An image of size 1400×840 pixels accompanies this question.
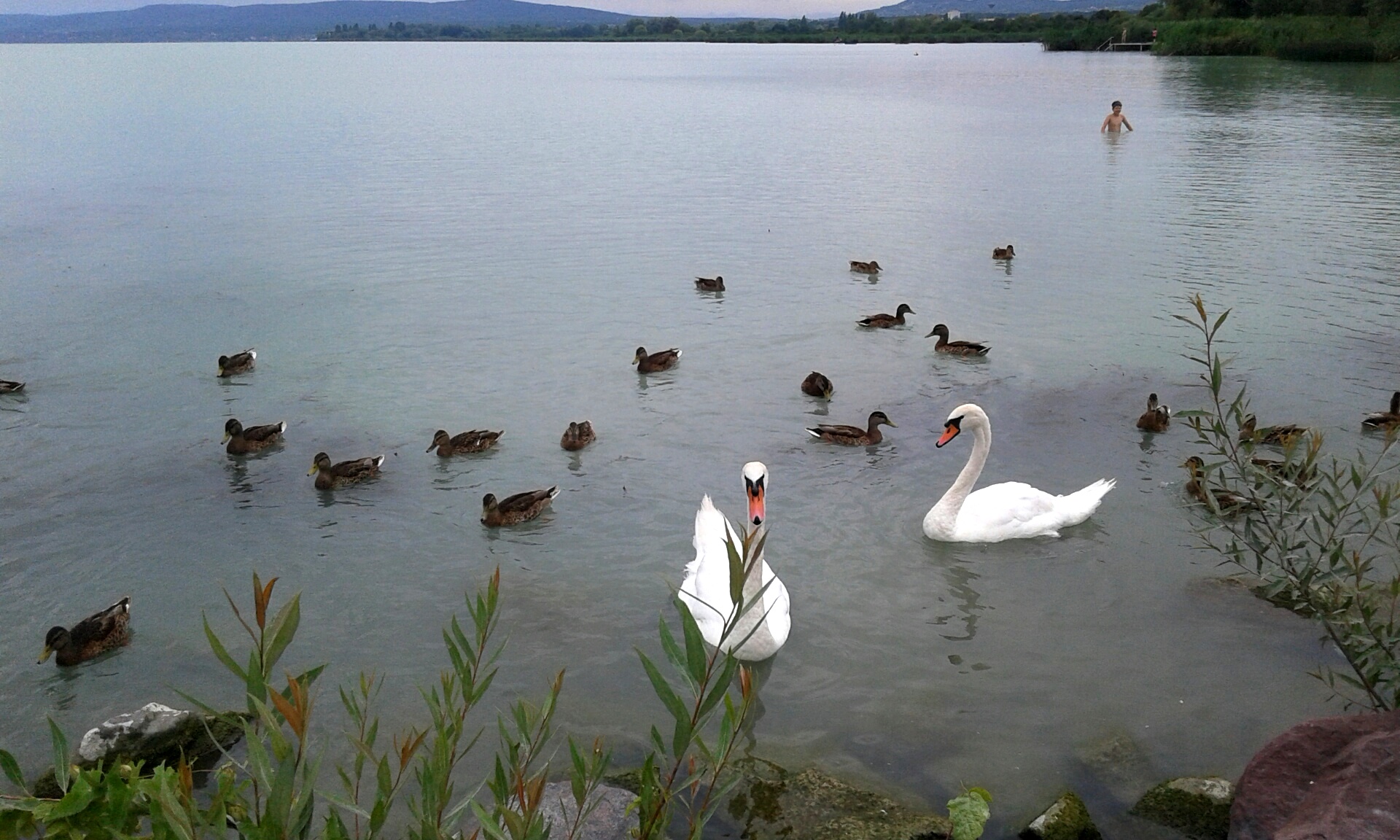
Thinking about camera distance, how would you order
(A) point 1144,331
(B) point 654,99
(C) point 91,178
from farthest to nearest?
(B) point 654,99, (C) point 91,178, (A) point 1144,331

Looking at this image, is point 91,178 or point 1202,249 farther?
point 91,178

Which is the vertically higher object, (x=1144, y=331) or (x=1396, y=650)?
(x=1396, y=650)

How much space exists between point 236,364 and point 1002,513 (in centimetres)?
873

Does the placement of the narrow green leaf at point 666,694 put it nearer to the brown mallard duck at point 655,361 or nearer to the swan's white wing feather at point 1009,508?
the swan's white wing feather at point 1009,508

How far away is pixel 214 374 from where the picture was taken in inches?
517

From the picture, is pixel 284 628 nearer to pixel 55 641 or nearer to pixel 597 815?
pixel 597 815

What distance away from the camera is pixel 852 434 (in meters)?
10.7

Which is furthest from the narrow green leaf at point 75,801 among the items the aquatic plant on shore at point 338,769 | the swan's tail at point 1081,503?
the swan's tail at point 1081,503

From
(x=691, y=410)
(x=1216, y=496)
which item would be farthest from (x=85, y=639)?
(x=1216, y=496)

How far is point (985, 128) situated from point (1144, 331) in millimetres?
25928

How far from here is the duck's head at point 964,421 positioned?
31.4 ft

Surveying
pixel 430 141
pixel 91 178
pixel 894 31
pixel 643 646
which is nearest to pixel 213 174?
pixel 91 178

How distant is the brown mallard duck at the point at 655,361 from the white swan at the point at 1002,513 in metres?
4.76

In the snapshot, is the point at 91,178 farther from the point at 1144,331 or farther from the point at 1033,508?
the point at 1033,508
